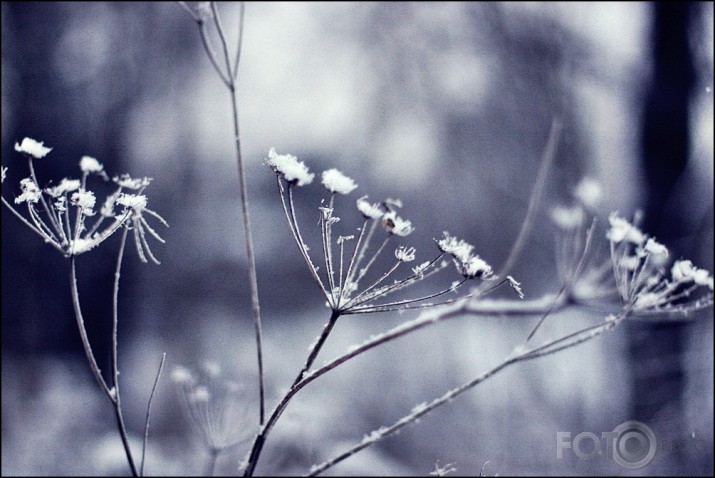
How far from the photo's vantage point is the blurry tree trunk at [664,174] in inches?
104

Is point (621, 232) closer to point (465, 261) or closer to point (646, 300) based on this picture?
point (646, 300)

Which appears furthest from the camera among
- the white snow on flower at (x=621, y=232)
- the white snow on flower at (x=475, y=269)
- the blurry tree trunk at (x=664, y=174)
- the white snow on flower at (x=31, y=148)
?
the blurry tree trunk at (x=664, y=174)

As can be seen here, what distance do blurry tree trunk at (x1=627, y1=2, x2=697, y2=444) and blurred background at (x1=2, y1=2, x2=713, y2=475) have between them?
0.04 feet

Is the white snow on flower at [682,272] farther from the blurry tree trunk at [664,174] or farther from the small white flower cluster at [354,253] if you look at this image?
the blurry tree trunk at [664,174]

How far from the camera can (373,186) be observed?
6.49 m

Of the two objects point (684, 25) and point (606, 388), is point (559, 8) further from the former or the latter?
point (606, 388)

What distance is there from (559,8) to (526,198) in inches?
49.0

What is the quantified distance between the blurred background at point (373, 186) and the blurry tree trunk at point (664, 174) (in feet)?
0.04

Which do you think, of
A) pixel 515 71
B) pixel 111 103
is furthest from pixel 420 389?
pixel 111 103

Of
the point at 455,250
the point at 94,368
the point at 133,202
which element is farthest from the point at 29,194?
the point at 455,250

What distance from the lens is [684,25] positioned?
9.10ft

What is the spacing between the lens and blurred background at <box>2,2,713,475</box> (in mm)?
2705

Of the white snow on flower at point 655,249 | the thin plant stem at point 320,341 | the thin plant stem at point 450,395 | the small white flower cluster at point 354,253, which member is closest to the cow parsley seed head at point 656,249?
the white snow on flower at point 655,249

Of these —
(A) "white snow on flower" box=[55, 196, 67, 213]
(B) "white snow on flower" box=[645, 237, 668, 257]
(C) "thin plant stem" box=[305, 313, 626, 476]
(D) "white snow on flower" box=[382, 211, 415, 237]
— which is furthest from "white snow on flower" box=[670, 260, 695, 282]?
(A) "white snow on flower" box=[55, 196, 67, 213]
